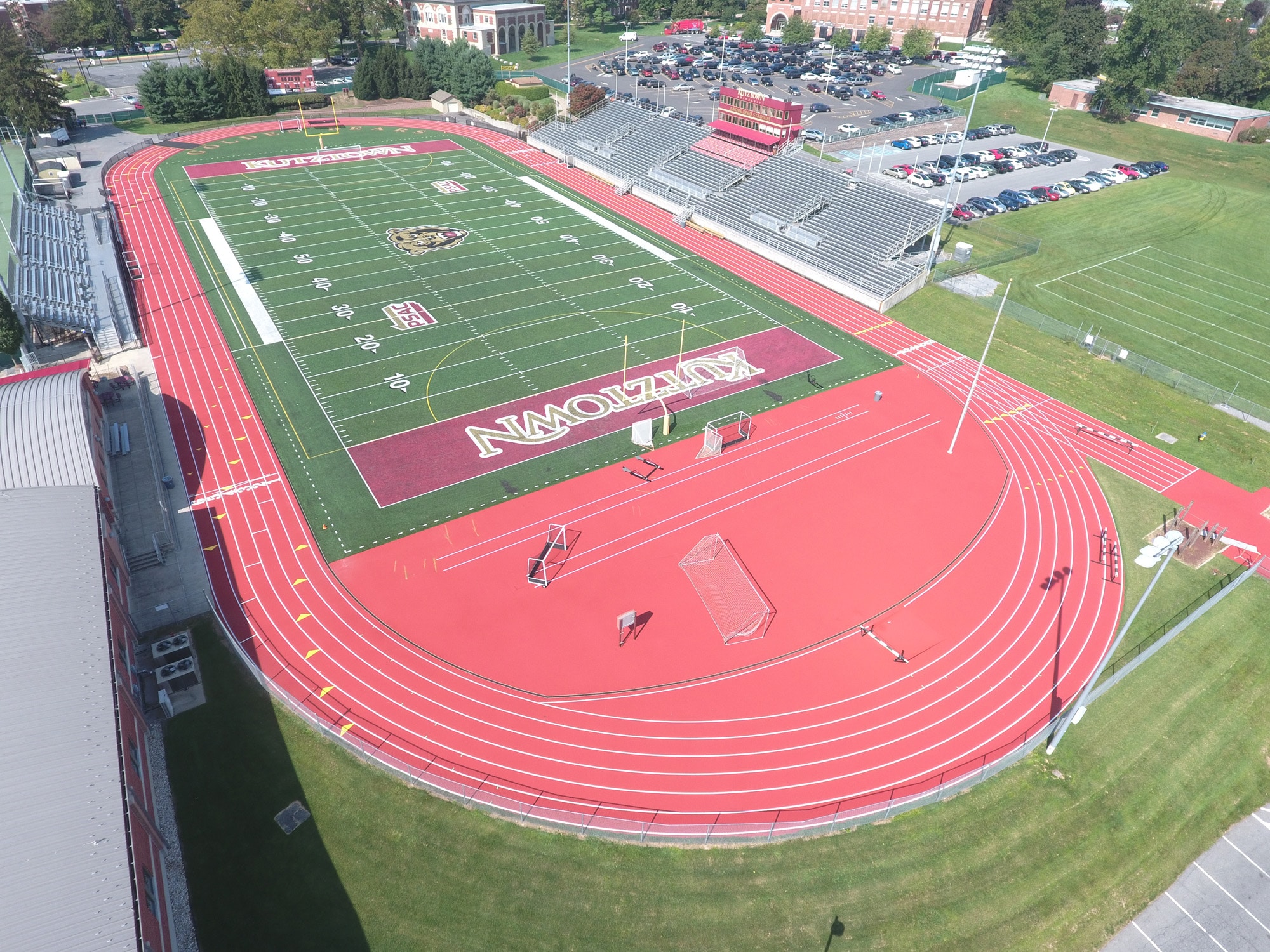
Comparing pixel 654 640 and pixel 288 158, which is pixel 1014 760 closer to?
pixel 654 640

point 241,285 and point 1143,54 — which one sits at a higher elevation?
point 1143,54

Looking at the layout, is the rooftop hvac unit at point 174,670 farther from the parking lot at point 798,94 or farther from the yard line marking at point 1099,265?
the parking lot at point 798,94

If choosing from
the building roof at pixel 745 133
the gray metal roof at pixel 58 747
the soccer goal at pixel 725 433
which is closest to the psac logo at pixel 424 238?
the building roof at pixel 745 133

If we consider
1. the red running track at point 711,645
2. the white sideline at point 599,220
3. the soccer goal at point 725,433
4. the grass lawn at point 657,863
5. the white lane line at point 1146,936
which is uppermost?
Answer: the white sideline at point 599,220

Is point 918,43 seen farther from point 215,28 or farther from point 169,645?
point 169,645

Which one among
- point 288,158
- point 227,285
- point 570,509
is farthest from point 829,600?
point 288,158

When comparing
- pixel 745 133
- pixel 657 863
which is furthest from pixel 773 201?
pixel 657 863
